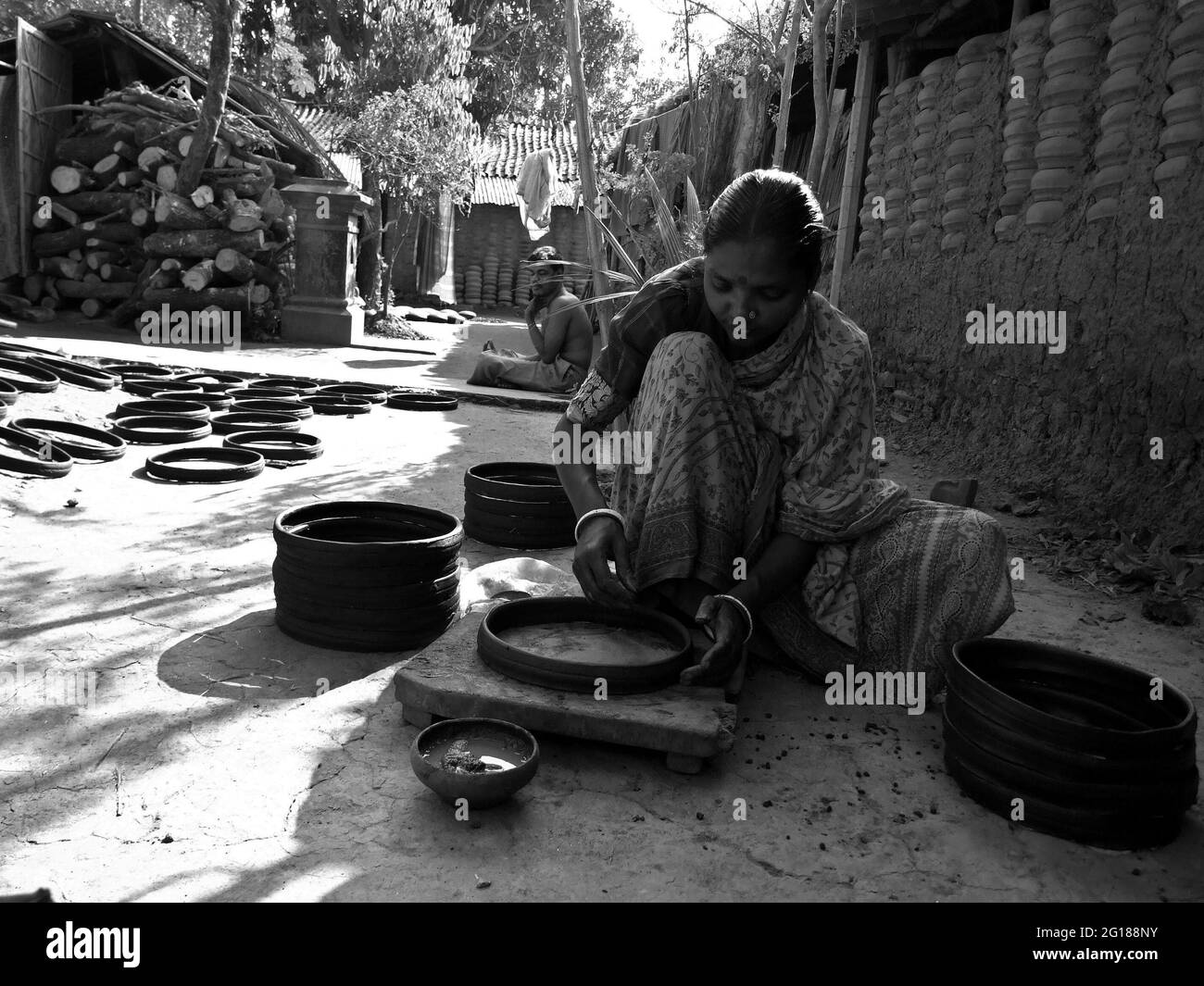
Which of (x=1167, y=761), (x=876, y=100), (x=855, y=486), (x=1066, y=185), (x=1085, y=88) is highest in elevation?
(x=876, y=100)

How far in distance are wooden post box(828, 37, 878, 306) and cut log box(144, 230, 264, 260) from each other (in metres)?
7.35

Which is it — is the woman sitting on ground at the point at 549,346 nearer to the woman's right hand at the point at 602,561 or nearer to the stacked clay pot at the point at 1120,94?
the stacked clay pot at the point at 1120,94

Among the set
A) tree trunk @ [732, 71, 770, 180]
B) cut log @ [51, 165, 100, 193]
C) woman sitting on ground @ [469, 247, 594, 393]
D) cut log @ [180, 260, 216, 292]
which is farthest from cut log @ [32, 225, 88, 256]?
tree trunk @ [732, 71, 770, 180]

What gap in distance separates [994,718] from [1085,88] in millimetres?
3847

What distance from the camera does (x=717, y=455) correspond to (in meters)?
2.37

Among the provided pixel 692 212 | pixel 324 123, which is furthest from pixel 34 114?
pixel 692 212

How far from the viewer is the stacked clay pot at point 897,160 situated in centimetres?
628

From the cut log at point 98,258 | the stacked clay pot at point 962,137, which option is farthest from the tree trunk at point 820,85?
the cut log at point 98,258

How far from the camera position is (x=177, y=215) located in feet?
35.9

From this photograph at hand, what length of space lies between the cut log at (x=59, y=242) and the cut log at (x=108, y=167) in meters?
0.79

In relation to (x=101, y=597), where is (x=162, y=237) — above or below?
above

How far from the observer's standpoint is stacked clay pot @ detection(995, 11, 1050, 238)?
194 inches

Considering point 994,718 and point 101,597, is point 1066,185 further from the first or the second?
point 101,597
